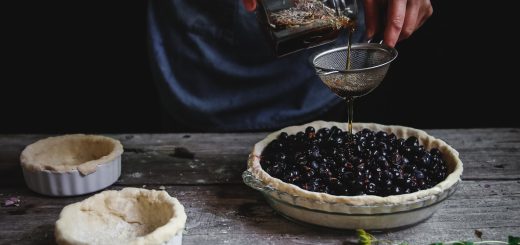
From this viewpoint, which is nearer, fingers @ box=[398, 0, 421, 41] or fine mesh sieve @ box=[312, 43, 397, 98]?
fine mesh sieve @ box=[312, 43, 397, 98]

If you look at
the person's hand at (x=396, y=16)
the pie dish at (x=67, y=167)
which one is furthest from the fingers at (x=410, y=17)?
the pie dish at (x=67, y=167)

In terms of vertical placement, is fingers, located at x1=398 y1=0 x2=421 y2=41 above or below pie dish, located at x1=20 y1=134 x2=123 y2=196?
above

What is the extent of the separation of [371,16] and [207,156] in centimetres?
84

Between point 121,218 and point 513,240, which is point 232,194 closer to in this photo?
point 121,218

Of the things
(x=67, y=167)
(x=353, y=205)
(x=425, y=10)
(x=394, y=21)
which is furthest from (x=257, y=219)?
(x=425, y=10)

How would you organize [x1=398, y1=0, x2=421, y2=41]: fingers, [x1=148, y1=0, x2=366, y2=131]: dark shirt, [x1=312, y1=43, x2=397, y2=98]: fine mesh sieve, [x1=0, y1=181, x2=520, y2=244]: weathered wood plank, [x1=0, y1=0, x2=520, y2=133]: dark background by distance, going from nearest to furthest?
[x1=0, y1=181, x2=520, y2=244]: weathered wood plank, [x1=312, y1=43, x2=397, y2=98]: fine mesh sieve, [x1=398, y1=0, x2=421, y2=41]: fingers, [x1=148, y1=0, x2=366, y2=131]: dark shirt, [x1=0, y1=0, x2=520, y2=133]: dark background

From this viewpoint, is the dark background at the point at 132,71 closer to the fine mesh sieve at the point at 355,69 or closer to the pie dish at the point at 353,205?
the fine mesh sieve at the point at 355,69

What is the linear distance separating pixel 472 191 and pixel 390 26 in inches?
25.1

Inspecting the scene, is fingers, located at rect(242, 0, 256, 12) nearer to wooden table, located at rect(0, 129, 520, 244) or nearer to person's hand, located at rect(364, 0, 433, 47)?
person's hand, located at rect(364, 0, 433, 47)

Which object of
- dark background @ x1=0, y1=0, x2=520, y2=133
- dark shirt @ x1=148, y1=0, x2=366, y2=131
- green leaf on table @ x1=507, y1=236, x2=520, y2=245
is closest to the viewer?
green leaf on table @ x1=507, y1=236, x2=520, y2=245

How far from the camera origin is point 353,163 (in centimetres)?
197

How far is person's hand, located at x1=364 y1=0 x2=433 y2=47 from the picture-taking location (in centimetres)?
209

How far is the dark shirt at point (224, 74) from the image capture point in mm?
2908

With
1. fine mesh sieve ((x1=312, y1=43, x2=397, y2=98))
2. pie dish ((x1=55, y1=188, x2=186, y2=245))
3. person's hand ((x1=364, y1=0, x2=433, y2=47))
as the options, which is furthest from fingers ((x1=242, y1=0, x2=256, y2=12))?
pie dish ((x1=55, y1=188, x2=186, y2=245))
